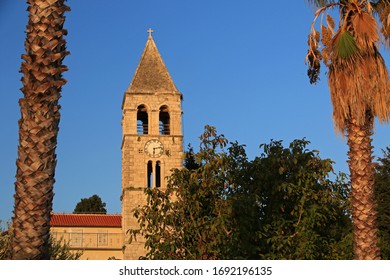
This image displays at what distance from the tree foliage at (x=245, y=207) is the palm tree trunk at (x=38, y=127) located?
10.6 m

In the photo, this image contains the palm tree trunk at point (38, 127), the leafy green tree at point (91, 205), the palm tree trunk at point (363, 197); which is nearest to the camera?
the palm tree trunk at point (38, 127)

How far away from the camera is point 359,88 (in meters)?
14.7

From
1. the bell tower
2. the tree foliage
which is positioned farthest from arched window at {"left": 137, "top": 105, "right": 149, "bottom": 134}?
the tree foliage

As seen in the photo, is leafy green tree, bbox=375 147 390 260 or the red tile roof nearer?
leafy green tree, bbox=375 147 390 260

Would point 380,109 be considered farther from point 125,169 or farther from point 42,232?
point 125,169

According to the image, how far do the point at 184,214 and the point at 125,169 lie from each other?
31271 millimetres

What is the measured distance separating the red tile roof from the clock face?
309 inches

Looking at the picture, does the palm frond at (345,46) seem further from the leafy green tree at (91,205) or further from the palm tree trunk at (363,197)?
the leafy green tree at (91,205)

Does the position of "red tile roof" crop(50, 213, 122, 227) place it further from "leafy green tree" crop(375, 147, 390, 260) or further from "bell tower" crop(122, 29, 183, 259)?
"leafy green tree" crop(375, 147, 390, 260)

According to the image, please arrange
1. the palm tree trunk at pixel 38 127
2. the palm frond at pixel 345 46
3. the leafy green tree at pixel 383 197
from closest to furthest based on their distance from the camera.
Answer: the palm tree trunk at pixel 38 127 < the palm frond at pixel 345 46 < the leafy green tree at pixel 383 197

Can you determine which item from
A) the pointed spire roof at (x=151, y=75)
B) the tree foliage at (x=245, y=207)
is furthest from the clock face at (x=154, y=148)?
the tree foliage at (x=245, y=207)

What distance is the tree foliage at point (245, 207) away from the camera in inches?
792

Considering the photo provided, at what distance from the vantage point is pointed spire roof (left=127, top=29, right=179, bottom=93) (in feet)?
178

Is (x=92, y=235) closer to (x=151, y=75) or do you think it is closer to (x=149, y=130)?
(x=149, y=130)
